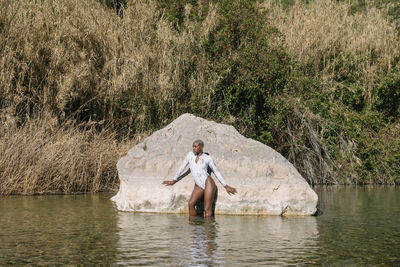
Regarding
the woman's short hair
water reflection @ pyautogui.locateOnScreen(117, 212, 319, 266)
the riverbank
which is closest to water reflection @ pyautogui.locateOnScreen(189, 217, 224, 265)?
water reflection @ pyautogui.locateOnScreen(117, 212, 319, 266)

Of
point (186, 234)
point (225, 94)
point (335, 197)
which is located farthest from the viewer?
point (225, 94)

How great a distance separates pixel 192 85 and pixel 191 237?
1076cm

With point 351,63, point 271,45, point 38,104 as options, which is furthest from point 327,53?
point 38,104

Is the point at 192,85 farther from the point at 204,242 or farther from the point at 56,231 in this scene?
the point at 204,242

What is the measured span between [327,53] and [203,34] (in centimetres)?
475

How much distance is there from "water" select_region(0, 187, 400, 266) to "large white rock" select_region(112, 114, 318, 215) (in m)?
0.42

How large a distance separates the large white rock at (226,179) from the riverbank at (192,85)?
14.9 feet

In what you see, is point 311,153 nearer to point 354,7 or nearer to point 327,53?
point 327,53

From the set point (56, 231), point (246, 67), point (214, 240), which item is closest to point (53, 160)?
point (56, 231)

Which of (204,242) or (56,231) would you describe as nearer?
(204,242)

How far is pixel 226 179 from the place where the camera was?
12.3m

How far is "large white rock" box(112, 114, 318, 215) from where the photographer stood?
12.1 meters

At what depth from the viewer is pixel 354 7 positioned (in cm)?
3828

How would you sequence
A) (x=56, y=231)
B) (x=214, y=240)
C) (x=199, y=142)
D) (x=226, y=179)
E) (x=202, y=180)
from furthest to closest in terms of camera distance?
(x=226, y=179), (x=199, y=142), (x=202, y=180), (x=56, y=231), (x=214, y=240)
